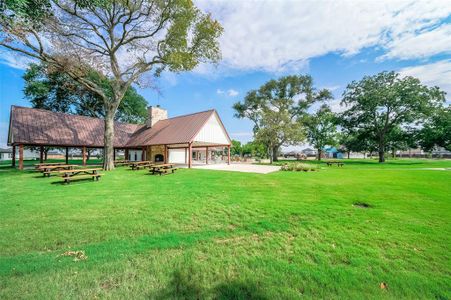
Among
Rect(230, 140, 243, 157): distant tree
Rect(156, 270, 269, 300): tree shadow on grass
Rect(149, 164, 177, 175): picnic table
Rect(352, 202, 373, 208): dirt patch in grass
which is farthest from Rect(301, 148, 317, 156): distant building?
Rect(156, 270, 269, 300): tree shadow on grass

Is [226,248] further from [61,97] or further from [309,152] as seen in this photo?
[309,152]

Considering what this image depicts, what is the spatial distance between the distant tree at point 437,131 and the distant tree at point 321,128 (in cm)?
1370

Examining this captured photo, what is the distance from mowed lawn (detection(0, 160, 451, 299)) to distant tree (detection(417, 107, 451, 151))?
3195 centimetres

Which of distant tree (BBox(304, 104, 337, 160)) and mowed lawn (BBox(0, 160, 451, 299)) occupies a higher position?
distant tree (BBox(304, 104, 337, 160))

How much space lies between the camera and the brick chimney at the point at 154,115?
27062 mm

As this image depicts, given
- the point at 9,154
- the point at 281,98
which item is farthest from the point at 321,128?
the point at 9,154

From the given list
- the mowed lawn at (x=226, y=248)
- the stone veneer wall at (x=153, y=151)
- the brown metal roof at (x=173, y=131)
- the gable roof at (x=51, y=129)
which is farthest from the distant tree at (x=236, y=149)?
the mowed lawn at (x=226, y=248)

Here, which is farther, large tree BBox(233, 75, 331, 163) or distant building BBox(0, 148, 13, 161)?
distant building BBox(0, 148, 13, 161)

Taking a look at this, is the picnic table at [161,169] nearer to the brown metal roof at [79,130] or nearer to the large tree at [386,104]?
the brown metal roof at [79,130]

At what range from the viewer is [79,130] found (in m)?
21.2

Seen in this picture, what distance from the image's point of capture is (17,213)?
5383 millimetres

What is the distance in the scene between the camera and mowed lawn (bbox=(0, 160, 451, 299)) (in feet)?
8.86

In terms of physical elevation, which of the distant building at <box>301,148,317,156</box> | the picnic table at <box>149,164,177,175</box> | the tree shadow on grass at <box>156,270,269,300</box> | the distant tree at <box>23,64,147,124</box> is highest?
the distant tree at <box>23,64,147,124</box>

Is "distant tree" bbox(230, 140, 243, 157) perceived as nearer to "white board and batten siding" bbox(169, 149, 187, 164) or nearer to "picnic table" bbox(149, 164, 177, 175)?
"white board and batten siding" bbox(169, 149, 187, 164)
